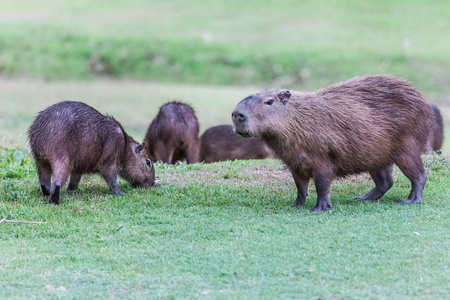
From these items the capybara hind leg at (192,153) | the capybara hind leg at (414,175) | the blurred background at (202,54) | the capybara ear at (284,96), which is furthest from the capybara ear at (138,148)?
the blurred background at (202,54)

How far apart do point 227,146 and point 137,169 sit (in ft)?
15.1

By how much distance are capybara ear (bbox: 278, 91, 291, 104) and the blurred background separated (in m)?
7.48

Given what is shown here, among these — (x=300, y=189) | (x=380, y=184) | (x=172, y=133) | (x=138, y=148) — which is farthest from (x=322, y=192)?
(x=172, y=133)

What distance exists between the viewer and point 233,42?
69.1ft

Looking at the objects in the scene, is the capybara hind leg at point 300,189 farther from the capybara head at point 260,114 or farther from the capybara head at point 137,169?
the capybara head at point 137,169

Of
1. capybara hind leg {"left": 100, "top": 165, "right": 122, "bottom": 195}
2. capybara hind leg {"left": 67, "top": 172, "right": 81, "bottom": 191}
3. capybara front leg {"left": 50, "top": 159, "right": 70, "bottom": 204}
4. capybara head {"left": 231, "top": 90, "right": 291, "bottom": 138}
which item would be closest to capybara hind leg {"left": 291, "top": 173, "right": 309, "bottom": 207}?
capybara head {"left": 231, "top": 90, "right": 291, "bottom": 138}

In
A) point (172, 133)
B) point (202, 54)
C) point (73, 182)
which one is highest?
point (73, 182)

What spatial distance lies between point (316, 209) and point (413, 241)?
128cm

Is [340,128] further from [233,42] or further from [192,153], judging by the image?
[233,42]

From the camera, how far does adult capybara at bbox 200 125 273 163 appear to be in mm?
12203

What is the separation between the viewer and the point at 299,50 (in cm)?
2012

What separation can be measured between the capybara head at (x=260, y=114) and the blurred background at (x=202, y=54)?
24.5 feet

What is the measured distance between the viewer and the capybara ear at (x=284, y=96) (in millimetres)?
6766

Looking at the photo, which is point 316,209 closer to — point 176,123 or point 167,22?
point 176,123
